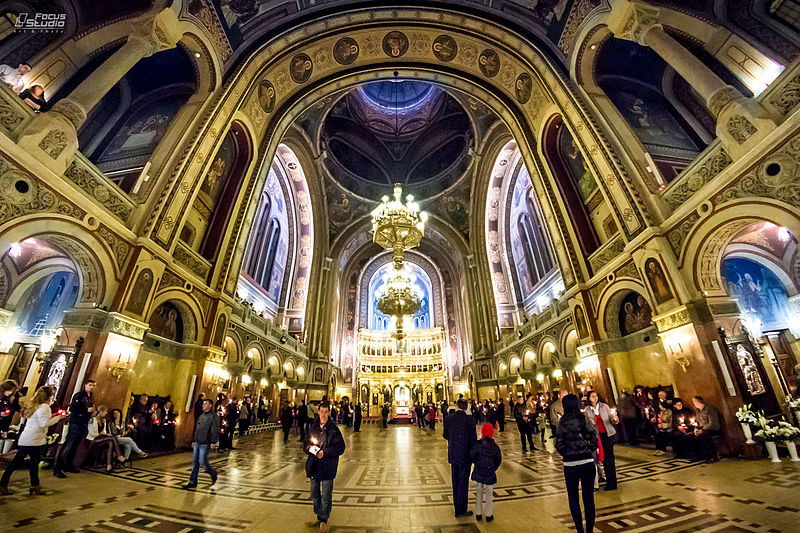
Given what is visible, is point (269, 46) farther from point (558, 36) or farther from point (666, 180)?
point (666, 180)

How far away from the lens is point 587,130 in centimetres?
863

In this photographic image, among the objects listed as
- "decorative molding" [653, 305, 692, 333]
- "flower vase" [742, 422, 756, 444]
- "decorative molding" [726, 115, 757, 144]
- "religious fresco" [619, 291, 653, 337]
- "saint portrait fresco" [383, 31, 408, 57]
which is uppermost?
"saint portrait fresco" [383, 31, 408, 57]

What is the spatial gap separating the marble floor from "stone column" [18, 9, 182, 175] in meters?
5.19

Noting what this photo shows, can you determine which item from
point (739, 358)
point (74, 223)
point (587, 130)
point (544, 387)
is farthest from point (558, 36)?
point (74, 223)

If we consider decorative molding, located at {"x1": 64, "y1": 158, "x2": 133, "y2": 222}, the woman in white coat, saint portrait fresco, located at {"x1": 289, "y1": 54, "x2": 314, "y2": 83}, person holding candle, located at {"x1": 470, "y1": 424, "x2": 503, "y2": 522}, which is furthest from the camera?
saint portrait fresco, located at {"x1": 289, "y1": 54, "x2": 314, "y2": 83}

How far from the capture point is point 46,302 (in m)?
10.5

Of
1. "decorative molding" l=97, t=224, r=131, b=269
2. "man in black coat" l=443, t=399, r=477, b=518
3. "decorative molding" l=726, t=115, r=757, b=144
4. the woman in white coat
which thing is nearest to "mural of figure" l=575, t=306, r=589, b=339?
"decorative molding" l=726, t=115, r=757, b=144

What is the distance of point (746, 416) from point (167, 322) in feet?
41.4

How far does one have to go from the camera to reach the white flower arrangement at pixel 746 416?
5.25 meters

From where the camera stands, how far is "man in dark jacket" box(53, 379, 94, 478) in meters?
5.19

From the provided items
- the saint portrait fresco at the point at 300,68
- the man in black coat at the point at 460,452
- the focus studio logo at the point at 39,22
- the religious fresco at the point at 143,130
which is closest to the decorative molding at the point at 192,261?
the religious fresco at the point at 143,130

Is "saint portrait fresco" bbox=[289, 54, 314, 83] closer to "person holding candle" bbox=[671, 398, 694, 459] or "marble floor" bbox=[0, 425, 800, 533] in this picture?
"marble floor" bbox=[0, 425, 800, 533]

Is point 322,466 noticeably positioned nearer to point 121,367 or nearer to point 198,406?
point 121,367

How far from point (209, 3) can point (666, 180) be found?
44.5ft
